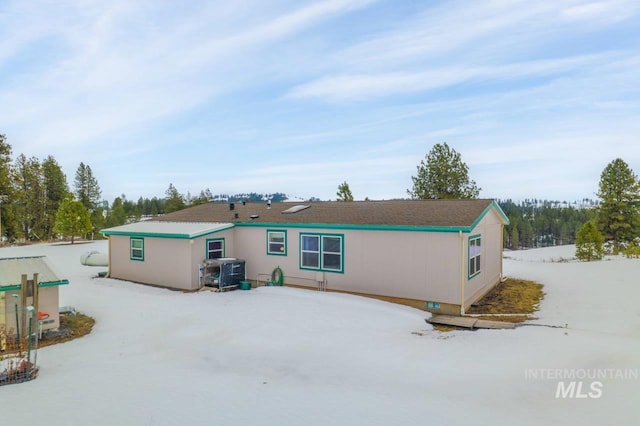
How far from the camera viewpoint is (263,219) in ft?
54.2

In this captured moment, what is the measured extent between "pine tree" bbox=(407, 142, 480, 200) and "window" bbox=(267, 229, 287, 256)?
19731 millimetres

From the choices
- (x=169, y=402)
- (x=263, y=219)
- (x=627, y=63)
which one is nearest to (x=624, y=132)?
(x=627, y=63)

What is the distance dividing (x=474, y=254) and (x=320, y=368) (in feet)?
27.9

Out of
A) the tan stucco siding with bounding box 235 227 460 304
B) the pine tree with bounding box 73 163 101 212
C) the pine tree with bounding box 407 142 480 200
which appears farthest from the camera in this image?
the pine tree with bounding box 73 163 101 212

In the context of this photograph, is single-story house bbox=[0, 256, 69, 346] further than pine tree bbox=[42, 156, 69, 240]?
No

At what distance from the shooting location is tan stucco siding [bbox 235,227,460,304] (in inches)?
475

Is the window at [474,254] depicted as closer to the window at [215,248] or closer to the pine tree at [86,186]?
the window at [215,248]

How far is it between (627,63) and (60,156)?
2104 inches

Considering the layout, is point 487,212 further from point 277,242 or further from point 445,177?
point 445,177

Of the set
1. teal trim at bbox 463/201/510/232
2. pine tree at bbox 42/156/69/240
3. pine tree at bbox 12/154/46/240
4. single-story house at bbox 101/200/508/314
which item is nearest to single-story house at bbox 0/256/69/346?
single-story house at bbox 101/200/508/314

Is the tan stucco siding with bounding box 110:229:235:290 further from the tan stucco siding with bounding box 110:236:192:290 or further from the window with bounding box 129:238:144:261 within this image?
the window with bounding box 129:238:144:261

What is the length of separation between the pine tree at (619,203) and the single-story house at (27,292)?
4196 centimetres

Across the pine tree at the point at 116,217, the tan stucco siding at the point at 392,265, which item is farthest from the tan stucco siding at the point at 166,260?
the pine tree at the point at 116,217

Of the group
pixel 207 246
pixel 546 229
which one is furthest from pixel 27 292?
pixel 546 229
